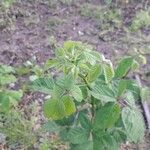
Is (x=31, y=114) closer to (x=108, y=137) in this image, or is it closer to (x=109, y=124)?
(x=108, y=137)

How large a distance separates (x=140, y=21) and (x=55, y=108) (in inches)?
124

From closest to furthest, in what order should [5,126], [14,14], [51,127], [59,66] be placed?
[59,66]
[51,127]
[5,126]
[14,14]

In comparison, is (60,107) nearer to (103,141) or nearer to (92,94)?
(92,94)

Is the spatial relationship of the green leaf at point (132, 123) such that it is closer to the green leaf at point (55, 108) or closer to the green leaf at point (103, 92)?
the green leaf at point (103, 92)

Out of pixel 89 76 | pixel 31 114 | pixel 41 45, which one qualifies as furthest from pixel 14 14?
pixel 89 76

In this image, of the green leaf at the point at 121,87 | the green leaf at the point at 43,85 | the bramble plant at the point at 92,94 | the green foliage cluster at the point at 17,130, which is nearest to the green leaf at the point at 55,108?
the bramble plant at the point at 92,94

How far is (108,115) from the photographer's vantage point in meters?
2.00

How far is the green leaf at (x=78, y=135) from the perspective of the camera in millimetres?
2250

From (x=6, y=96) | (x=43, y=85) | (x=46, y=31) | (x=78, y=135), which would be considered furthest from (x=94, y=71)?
(x=46, y=31)

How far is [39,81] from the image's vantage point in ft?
7.06

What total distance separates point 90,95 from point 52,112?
0.28 m

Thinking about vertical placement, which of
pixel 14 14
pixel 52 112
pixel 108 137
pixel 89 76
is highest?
pixel 14 14

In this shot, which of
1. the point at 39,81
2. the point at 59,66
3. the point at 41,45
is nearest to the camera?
the point at 59,66

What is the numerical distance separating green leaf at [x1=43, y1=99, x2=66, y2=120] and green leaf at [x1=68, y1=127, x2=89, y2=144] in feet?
0.97
